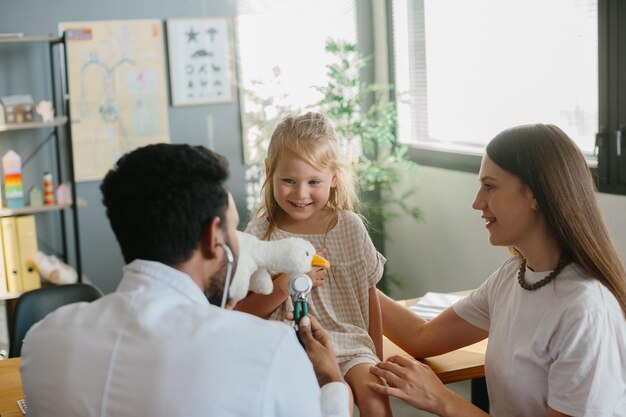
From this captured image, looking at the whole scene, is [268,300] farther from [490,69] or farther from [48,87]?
[48,87]

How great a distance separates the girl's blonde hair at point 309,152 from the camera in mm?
2225

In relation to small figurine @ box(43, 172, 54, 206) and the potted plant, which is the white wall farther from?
small figurine @ box(43, 172, 54, 206)

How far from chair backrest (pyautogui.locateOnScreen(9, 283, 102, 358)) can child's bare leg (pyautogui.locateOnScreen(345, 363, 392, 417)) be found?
134 cm

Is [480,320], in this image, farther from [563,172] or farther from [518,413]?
[563,172]

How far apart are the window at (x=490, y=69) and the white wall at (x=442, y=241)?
205 millimetres

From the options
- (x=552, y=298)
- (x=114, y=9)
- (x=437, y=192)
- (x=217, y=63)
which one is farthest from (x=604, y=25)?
(x=114, y=9)

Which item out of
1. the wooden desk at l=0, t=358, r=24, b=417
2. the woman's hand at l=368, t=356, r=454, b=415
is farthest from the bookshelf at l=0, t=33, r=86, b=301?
the woman's hand at l=368, t=356, r=454, b=415

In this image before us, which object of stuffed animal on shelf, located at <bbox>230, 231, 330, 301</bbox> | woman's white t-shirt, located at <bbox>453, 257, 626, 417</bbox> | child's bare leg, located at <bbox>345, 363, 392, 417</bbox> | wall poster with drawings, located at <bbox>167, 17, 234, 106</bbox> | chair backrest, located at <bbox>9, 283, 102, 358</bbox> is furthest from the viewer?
wall poster with drawings, located at <bbox>167, 17, 234, 106</bbox>

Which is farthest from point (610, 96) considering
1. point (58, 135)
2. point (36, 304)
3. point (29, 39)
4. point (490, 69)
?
point (58, 135)

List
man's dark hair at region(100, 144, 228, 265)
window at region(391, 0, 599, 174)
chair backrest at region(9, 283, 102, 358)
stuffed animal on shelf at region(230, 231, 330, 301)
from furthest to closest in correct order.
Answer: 1. window at region(391, 0, 599, 174)
2. chair backrest at region(9, 283, 102, 358)
3. stuffed animal on shelf at region(230, 231, 330, 301)
4. man's dark hair at region(100, 144, 228, 265)

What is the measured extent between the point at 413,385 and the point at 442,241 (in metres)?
2.67

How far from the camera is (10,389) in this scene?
2.15 m

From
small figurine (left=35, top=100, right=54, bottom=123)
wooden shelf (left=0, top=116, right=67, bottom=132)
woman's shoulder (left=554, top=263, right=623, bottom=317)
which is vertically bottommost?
woman's shoulder (left=554, top=263, right=623, bottom=317)

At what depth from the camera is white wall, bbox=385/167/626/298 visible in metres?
4.16
